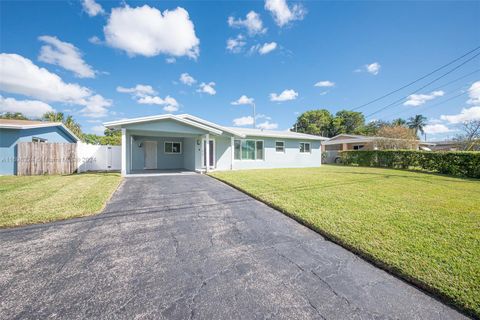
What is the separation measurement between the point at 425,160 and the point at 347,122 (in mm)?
36102

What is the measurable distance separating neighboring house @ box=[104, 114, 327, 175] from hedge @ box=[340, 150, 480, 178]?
5964mm

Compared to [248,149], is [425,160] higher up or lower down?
lower down

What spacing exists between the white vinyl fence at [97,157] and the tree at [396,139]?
27.4 m

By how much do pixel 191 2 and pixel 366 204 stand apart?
11853 mm

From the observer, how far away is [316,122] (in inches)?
1843

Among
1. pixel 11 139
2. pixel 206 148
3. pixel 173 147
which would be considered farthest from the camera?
pixel 173 147

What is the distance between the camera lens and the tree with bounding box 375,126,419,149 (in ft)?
74.3

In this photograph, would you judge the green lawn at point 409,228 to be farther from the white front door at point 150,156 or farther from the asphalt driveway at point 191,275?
the white front door at point 150,156

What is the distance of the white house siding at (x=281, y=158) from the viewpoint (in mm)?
14400

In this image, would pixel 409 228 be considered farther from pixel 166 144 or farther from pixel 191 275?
pixel 166 144

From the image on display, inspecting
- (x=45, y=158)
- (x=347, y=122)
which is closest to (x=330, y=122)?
(x=347, y=122)

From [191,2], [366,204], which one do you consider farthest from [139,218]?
[191,2]

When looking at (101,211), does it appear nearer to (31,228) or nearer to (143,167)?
(31,228)

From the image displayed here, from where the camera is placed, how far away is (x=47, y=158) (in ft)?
36.1
